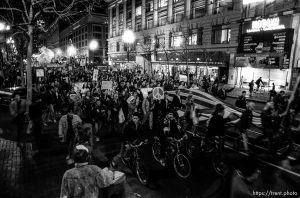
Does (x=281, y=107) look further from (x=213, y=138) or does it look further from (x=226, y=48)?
(x=226, y=48)

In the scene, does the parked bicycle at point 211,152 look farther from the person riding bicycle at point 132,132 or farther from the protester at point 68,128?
the protester at point 68,128

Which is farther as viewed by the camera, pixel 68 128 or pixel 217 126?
pixel 68 128

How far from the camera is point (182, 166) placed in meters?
6.62

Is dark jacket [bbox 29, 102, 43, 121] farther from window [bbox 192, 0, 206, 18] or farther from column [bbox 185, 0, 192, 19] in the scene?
column [bbox 185, 0, 192, 19]

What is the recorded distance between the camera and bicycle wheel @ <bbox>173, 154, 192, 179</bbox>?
6.50 m

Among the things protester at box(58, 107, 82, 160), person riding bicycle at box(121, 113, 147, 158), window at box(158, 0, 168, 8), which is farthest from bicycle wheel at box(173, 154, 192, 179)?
window at box(158, 0, 168, 8)

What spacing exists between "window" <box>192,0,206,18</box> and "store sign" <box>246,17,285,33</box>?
1003 centimetres

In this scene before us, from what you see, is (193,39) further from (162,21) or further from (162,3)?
(162,3)

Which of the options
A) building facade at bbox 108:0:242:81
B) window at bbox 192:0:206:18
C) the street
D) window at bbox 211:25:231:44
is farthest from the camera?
window at bbox 192:0:206:18

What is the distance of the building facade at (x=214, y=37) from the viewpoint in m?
22.7

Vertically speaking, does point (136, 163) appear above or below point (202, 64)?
below

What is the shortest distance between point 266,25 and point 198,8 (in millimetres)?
13108

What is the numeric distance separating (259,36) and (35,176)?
25.1 metres

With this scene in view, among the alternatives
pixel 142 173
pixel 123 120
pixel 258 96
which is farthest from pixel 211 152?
pixel 258 96
